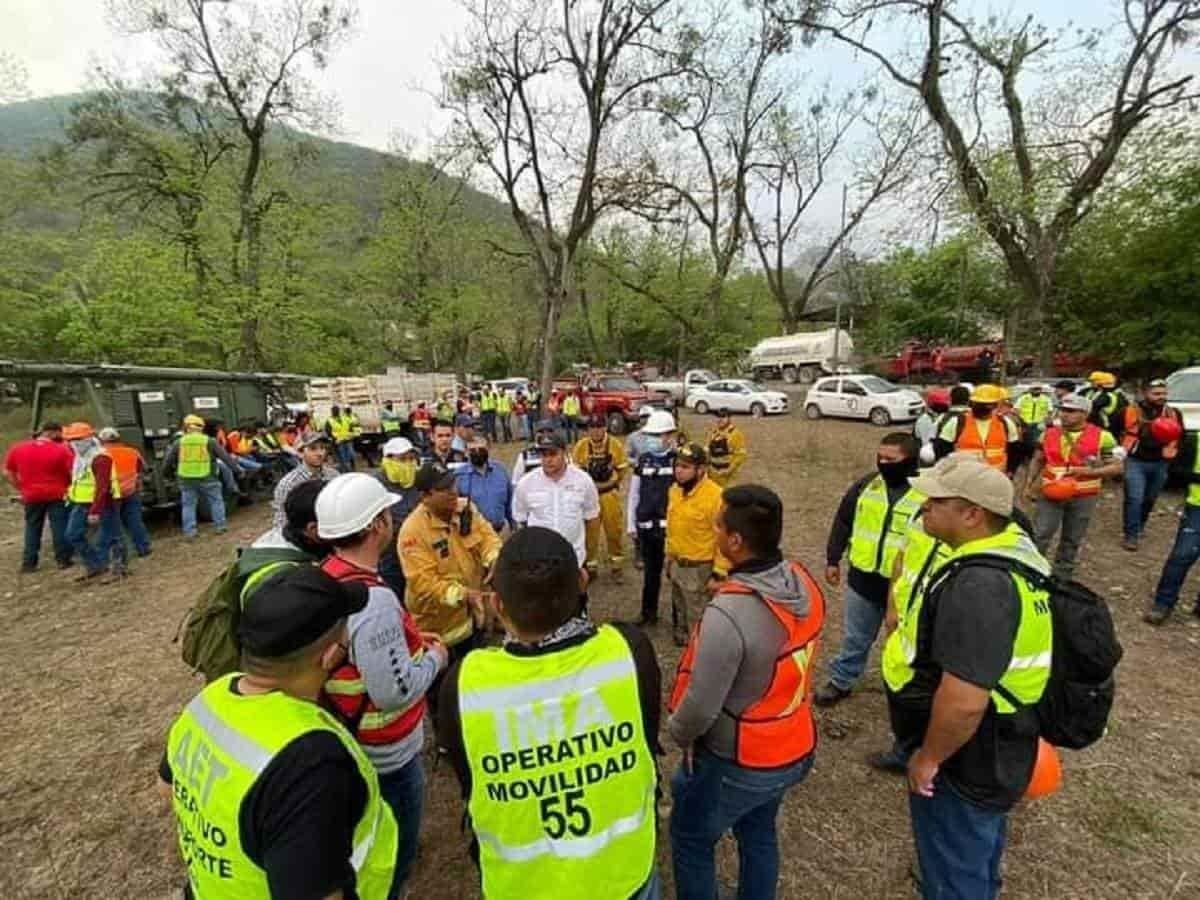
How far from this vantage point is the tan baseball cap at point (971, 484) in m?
1.70

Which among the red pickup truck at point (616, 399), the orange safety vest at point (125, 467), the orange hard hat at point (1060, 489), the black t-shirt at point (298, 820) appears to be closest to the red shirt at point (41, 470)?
the orange safety vest at point (125, 467)

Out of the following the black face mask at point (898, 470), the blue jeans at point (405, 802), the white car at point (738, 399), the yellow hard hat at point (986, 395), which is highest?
the yellow hard hat at point (986, 395)

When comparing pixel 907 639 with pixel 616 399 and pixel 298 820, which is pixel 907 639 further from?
pixel 616 399

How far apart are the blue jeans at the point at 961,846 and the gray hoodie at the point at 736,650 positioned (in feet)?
2.34

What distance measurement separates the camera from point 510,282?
31.5 m

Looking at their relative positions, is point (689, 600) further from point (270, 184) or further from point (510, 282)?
point (510, 282)

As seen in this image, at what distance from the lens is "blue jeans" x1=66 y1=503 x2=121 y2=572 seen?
6395 millimetres

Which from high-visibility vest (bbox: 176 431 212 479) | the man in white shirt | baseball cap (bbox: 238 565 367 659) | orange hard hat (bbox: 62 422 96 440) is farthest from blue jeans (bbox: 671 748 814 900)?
high-visibility vest (bbox: 176 431 212 479)

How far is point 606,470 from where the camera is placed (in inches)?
220

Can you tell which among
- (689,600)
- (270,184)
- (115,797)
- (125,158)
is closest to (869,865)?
(689,600)

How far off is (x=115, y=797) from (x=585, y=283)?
3180 cm

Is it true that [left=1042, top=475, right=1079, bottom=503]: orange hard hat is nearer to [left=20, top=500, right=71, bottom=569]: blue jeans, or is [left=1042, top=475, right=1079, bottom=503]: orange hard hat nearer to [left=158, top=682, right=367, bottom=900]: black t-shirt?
[left=158, top=682, right=367, bottom=900]: black t-shirt

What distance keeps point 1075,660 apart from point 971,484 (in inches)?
22.5

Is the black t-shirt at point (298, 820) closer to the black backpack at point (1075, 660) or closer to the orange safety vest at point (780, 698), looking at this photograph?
the orange safety vest at point (780, 698)
